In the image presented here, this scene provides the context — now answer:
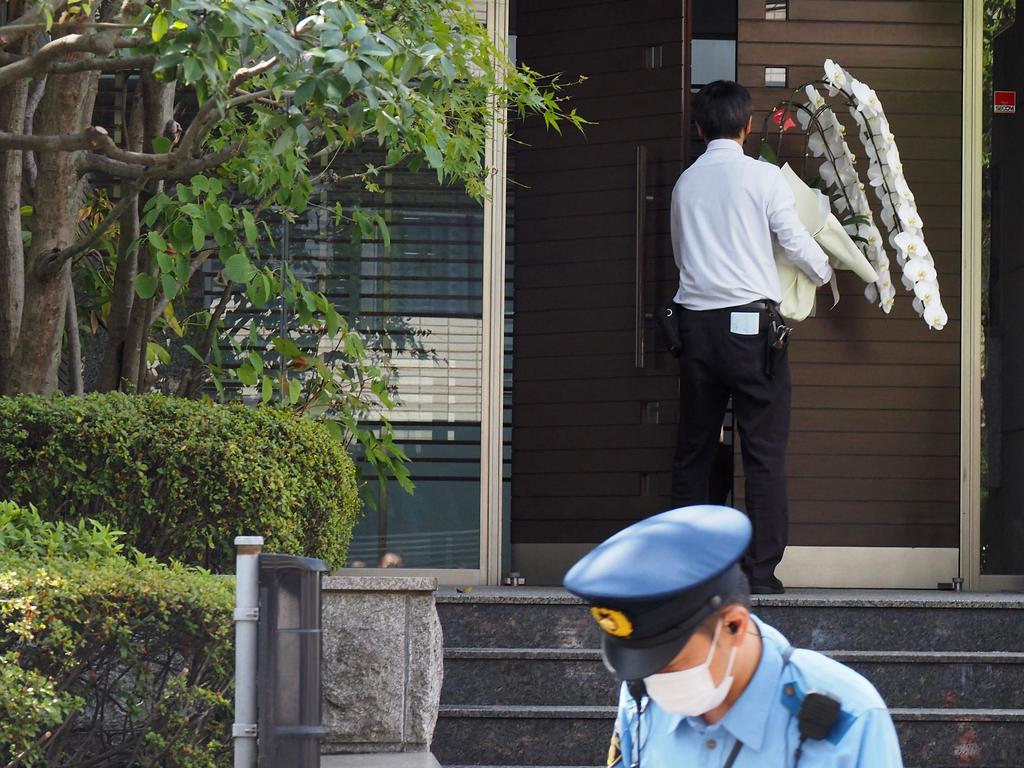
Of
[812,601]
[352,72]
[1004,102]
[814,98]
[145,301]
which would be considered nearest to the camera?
[352,72]

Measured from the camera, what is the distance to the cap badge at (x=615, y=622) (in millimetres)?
1796

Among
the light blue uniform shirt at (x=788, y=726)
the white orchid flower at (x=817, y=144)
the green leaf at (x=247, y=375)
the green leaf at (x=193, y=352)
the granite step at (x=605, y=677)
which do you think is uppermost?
the white orchid flower at (x=817, y=144)

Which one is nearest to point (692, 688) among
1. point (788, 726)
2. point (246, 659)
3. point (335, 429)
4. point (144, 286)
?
point (788, 726)

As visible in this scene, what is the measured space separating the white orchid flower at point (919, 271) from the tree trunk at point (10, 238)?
3963 millimetres

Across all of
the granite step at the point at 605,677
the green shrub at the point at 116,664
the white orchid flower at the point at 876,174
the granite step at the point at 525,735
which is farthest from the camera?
the white orchid flower at the point at 876,174

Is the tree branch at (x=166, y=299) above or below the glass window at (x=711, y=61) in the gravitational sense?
below

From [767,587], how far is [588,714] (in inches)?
43.2

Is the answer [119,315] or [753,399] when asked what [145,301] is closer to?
[119,315]

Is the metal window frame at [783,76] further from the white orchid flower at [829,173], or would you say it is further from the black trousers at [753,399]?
the black trousers at [753,399]

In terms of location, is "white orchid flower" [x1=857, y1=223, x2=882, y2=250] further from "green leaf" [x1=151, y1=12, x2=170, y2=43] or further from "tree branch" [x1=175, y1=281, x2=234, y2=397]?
"green leaf" [x1=151, y1=12, x2=170, y2=43]

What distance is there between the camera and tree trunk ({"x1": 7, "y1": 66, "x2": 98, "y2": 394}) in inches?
225

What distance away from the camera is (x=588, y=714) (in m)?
5.42

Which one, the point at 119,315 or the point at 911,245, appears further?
the point at 911,245

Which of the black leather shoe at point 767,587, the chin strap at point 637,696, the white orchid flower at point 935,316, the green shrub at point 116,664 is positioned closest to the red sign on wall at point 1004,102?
the white orchid flower at point 935,316
